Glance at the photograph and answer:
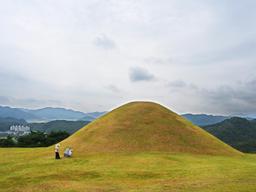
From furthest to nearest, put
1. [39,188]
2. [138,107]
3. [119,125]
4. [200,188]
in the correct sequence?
[138,107], [119,125], [39,188], [200,188]

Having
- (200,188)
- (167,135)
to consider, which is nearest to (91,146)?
(167,135)

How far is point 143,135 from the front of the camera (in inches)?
1864

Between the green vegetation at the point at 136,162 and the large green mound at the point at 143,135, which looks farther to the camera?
the large green mound at the point at 143,135

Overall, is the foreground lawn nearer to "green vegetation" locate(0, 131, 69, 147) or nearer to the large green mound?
the large green mound

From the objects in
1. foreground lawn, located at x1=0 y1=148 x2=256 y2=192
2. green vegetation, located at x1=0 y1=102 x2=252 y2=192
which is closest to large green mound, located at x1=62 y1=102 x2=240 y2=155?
green vegetation, located at x1=0 y1=102 x2=252 y2=192

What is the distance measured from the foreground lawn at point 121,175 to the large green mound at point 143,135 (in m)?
6.34

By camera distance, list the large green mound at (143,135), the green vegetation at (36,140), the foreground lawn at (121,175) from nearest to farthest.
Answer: the foreground lawn at (121,175) < the large green mound at (143,135) < the green vegetation at (36,140)

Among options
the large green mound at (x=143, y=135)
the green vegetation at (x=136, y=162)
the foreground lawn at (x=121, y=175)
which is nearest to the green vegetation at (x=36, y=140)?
the large green mound at (x=143, y=135)

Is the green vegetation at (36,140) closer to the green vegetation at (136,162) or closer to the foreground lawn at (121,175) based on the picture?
the green vegetation at (136,162)

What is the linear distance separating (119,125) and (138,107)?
876 cm

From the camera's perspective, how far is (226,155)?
146 ft

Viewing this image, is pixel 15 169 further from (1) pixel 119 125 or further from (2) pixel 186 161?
(1) pixel 119 125

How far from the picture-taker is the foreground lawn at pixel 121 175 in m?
21.4

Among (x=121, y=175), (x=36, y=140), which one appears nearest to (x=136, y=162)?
(x=121, y=175)
